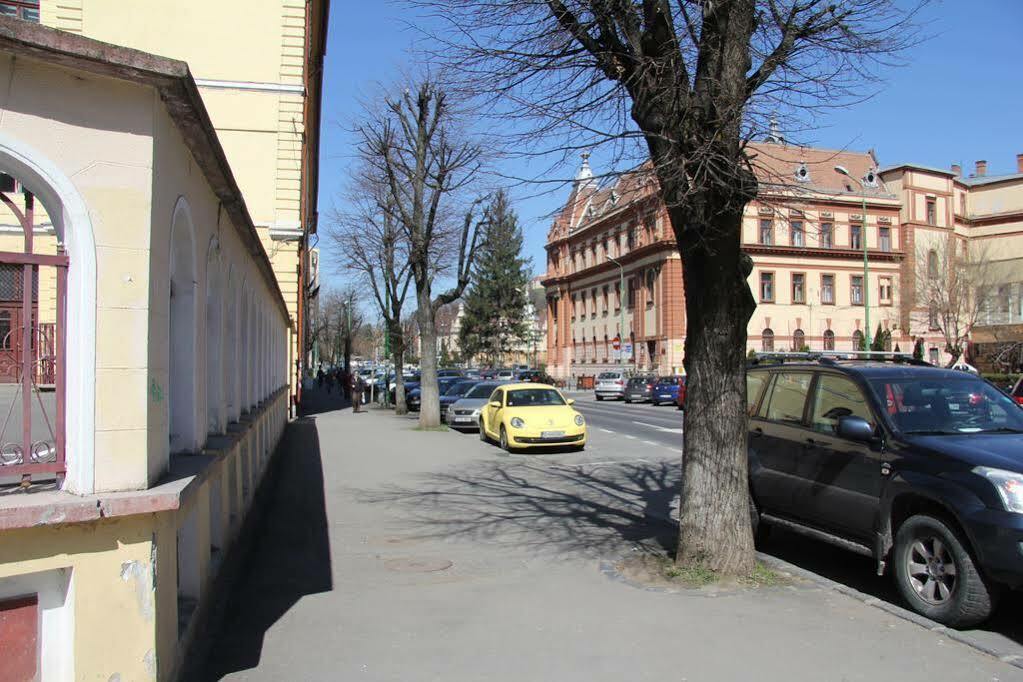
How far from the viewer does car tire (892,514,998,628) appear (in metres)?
5.28

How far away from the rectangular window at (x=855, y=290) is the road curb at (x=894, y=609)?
2262 inches

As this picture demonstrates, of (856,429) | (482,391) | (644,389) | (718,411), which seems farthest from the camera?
(644,389)

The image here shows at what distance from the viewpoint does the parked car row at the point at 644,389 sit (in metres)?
41.1

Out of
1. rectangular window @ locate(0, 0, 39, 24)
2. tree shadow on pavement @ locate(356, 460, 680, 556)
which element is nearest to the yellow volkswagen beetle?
tree shadow on pavement @ locate(356, 460, 680, 556)

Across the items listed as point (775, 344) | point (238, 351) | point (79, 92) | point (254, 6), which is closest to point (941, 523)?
point (79, 92)

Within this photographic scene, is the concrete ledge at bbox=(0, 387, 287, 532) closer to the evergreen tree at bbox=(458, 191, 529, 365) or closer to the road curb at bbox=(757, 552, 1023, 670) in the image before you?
the road curb at bbox=(757, 552, 1023, 670)

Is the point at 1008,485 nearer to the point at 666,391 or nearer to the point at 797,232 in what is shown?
the point at 797,232

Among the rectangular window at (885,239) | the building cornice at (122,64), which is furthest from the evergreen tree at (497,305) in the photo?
the building cornice at (122,64)

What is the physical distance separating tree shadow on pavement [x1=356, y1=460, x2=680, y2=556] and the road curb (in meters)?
1.04

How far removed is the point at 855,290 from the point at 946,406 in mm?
58302

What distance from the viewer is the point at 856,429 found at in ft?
20.4

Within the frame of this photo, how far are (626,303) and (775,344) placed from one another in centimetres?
1252

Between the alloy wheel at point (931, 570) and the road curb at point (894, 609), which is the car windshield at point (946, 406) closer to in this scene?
the alloy wheel at point (931, 570)

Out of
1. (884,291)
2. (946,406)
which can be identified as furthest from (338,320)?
(946,406)
